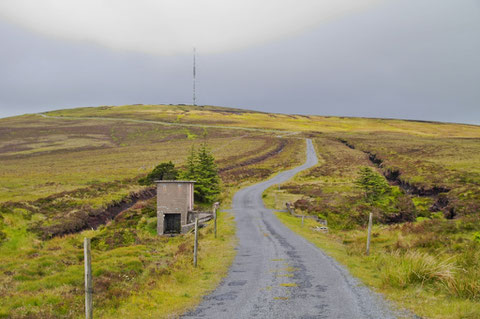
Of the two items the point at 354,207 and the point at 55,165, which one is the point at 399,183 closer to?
the point at 354,207

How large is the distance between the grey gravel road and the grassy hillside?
0.82m

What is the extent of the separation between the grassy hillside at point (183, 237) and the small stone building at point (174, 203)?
2.16 m

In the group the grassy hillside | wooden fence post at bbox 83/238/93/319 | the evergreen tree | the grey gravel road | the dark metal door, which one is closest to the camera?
wooden fence post at bbox 83/238/93/319

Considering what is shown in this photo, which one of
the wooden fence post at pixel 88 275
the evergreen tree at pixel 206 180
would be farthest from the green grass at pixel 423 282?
the evergreen tree at pixel 206 180

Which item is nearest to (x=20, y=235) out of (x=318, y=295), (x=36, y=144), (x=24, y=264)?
(x=24, y=264)

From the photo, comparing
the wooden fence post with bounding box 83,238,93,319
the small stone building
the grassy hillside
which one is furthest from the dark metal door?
the wooden fence post with bounding box 83,238,93,319

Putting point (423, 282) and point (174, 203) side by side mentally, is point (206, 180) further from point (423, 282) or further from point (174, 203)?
point (423, 282)

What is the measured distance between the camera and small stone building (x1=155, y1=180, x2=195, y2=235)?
3703cm

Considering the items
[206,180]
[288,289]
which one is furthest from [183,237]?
[288,289]

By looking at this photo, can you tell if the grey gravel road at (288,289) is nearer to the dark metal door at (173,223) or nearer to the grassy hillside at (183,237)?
the grassy hillside at (183,237)

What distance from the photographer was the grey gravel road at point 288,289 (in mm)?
10180

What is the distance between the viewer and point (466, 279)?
1077cm

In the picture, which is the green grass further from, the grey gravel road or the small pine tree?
the small pine tree

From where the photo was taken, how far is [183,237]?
2989cm
